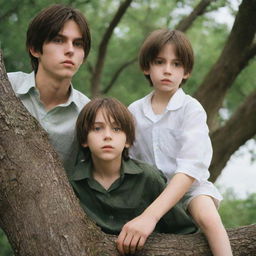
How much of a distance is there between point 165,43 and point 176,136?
1.77 feet

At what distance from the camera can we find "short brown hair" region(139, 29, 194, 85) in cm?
298

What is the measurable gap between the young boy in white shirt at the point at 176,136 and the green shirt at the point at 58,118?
360mm

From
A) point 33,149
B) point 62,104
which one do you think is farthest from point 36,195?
point 62,104

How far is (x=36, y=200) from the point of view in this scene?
2246mm

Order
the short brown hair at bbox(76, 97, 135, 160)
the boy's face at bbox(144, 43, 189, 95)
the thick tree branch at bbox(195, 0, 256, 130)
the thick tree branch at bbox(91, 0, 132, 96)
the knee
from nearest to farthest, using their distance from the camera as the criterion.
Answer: the knee
the short brown hair at bbox(76, 97, 135, 160)
the boy's face at bbox(144, 43, 189, 95)
the thick tree branch at bbox(195, 0, 256, 130)
the thick tree branch at bbox(91, 0, 132, 96)

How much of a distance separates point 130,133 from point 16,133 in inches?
25.1

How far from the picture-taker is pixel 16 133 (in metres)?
2.35

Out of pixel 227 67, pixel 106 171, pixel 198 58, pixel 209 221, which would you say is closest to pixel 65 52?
pixel 106 171

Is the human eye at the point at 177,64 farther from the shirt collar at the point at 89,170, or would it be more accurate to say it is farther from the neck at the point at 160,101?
the shirt collar at the point at 89,170

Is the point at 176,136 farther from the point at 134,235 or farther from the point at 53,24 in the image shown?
the point at 53,24

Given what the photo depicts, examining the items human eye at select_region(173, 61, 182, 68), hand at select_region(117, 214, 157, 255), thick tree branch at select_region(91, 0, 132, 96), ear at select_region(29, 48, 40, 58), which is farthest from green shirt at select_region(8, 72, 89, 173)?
thick tree branch at select_region(91, 0, 132, 96)

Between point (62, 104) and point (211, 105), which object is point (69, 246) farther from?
point (211, 105)

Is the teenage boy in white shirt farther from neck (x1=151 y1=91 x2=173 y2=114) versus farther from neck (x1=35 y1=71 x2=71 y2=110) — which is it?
neck (x1=151 y1=91 x2=173 y2=114)

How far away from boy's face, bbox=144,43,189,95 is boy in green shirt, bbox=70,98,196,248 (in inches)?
14.3
